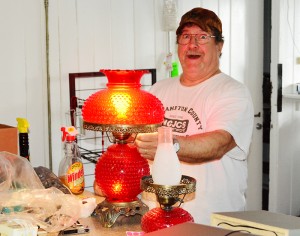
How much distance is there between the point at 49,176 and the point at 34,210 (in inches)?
13.1

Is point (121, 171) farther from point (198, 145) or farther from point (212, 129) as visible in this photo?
point (212, 129)

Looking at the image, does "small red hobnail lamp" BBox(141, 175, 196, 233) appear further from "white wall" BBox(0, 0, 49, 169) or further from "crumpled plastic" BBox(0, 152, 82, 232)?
"white wall" BBox(0, 0, 49, 169)

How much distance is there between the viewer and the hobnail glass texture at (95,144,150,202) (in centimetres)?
172

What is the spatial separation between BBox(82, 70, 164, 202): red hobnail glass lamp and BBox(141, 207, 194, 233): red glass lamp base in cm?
25

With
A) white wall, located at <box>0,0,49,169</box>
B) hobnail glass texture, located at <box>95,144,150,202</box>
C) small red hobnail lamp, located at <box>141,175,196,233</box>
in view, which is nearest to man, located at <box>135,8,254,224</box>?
hobnail glass texture, located at <box>95,144,150,202</box>

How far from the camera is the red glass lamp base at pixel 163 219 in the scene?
4.79ft

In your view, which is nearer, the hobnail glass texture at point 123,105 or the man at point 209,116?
the hobnail glass texture at point 123,105

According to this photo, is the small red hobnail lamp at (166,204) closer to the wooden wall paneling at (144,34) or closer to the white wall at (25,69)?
the white wall at (25,69)

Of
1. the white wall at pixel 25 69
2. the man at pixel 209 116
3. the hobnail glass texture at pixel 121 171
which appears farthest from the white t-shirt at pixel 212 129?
the white wall at pixel 25 69

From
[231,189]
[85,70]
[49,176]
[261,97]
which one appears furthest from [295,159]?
[49,176]

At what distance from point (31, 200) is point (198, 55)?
917 mm

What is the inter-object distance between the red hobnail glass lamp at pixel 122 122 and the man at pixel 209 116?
26cm

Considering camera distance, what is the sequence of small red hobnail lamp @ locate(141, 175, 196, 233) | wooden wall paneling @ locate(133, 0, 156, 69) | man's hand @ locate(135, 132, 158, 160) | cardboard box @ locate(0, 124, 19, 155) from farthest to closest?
wooden wall paneling @ locate(133, 0, 156, 69) → cardboard box @ locate(0, 124, 19, 155) → man's hand @ locate(135, 132, 158, 160) → small red hobnail lamp @ locate(141, 175, 196, 233)

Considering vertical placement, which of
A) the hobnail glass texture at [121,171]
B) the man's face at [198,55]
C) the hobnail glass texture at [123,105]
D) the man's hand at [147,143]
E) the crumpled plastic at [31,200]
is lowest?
the crumpled plastic at [31,200]
